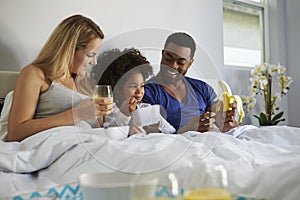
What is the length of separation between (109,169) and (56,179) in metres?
0.17

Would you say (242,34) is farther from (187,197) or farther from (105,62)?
(187,197)

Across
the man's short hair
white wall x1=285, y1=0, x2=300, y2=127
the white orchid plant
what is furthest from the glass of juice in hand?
white wall x1=285, y1=0, x2=300, y2=127

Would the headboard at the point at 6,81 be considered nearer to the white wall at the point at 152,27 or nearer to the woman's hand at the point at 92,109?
the white wall at the point at 152,27

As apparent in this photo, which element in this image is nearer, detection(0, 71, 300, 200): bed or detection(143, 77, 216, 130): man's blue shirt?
detection(0, 71, 300, 200): bed

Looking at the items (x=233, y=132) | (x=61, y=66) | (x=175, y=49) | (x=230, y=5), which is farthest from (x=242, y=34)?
(x=61, y=66)

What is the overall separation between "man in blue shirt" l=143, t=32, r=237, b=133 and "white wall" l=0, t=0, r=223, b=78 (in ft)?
0.20

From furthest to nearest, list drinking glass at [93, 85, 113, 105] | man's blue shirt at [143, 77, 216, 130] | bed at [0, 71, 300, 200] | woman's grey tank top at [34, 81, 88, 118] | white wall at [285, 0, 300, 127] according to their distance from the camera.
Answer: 1. white wall at [285, 0, 300, 127]
2. man's blue shirt at [143, 77, 216, 130]
3. woman's grey tank top at [34, 81, 88, 118]
4. drinking glass at [93, 85, 113, 105]
5. bed at [0, 71, 300, 200]

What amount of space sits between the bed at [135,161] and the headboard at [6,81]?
57 cm

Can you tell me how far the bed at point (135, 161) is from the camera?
66 cm

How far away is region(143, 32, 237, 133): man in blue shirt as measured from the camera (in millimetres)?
A: 1673

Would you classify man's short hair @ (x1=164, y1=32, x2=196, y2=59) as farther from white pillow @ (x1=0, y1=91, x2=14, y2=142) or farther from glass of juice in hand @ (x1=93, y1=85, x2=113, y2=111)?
white pillow @ (x1=0, y1=91, x2=14, y2=142)

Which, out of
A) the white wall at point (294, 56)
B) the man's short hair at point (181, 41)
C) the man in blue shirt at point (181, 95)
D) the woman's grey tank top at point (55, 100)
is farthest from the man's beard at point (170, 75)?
the white wall at point (294, 56)

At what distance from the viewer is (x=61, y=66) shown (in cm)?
148

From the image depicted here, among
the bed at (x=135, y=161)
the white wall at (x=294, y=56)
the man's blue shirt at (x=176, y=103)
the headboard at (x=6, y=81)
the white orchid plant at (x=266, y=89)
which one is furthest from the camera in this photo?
the white wall at (x=294, y=56)
